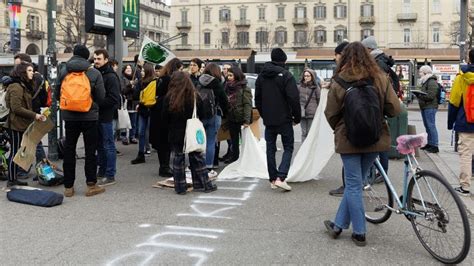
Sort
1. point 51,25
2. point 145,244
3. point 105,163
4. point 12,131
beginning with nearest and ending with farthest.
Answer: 1. point 145,244
2. point 12,131
3. point 105,163
4. point 51,25

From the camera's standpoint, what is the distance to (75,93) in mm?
6355

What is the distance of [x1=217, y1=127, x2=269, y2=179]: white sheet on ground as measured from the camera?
818 centimetres

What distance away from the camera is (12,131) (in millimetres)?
7105

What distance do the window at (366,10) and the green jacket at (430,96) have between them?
238 feet

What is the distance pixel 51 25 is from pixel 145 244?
5.75 m

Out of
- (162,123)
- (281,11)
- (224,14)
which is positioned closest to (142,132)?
(162,123)

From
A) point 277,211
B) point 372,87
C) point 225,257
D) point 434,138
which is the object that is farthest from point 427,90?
point 225,257

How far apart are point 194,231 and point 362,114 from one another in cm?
202

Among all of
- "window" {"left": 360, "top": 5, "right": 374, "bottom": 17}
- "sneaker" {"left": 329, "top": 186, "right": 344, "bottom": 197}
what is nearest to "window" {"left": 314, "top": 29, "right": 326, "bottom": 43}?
"window" {"left": 360, "top": 5, "right": 374, "bottom": 17}

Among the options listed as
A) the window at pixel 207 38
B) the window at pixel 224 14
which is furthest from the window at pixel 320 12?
the window at pixel 207 38

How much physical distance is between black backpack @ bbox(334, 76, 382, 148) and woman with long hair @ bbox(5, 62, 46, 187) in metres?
4.31

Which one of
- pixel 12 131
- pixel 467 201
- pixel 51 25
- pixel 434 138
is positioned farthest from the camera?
pixel 434 138

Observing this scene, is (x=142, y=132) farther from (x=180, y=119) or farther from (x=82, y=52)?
(x=82, y=52)

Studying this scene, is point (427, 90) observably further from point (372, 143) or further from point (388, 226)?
point (372, 143)
